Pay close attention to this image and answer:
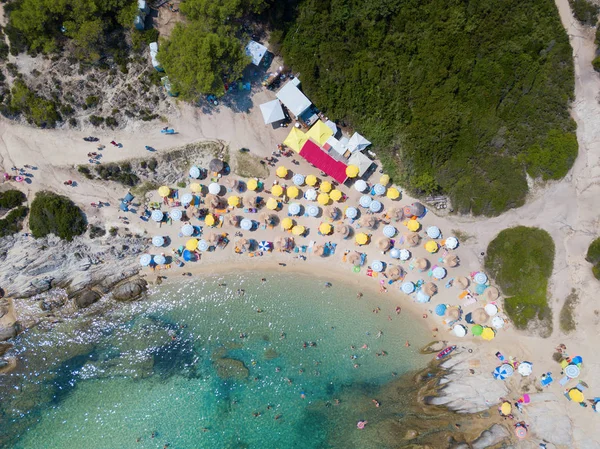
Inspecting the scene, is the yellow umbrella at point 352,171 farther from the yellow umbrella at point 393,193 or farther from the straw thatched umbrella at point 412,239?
the straw thatched umbrella at point 412,239

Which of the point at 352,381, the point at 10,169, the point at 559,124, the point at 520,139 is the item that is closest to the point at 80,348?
the point at 10,169

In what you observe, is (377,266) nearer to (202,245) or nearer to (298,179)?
(298,179)

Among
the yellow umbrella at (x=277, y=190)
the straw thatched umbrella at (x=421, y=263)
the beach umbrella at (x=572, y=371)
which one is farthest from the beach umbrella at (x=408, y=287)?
the beach umbrella at (x=572, y=371)

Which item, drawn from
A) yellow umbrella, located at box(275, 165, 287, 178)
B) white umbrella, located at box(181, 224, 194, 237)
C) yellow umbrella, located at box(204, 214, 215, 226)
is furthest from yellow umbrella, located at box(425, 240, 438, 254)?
white umbrella, located at box(181, 224, 194, 237)

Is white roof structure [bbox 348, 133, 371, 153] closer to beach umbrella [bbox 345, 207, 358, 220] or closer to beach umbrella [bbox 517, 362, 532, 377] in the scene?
beach umbrella [bbox 345, 207, 358, 220]

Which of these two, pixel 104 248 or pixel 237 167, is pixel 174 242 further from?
pixel 237 167

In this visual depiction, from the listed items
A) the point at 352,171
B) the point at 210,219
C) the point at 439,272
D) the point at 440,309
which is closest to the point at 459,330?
the point at 440,309
